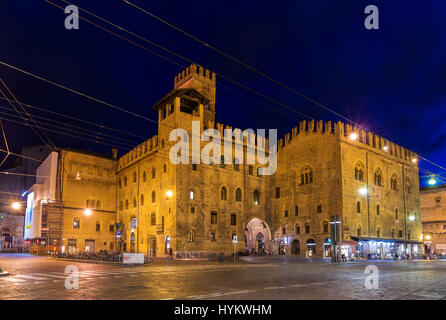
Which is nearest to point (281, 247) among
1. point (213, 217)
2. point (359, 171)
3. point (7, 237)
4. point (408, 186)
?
point (213, 217)

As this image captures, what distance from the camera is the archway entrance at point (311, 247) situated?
41594 millimetres

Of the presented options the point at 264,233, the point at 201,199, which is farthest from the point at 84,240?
the point at 264,233

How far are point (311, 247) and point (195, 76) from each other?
2374 centimetres

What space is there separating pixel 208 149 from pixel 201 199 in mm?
5241

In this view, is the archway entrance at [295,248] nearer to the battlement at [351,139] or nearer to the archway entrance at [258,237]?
the archway entrance at [258,237]

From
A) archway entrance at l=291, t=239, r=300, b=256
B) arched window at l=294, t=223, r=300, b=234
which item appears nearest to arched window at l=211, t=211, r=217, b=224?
arched window at l=294, t=223, r=300, b=234

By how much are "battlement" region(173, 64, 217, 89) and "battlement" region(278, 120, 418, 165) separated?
11.6m

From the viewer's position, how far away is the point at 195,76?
47.5 meters

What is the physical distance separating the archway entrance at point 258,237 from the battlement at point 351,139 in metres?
9.70

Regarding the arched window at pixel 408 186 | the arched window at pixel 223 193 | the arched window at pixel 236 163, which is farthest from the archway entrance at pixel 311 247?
the arched window at pixel 408 186

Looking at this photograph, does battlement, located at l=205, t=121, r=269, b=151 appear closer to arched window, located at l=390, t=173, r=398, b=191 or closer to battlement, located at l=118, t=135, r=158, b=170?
battlement, located at l=118, t=135, r=158, b=170

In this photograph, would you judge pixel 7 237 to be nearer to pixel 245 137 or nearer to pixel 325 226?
pixel 245 137

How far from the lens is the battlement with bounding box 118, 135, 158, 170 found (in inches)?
1681
